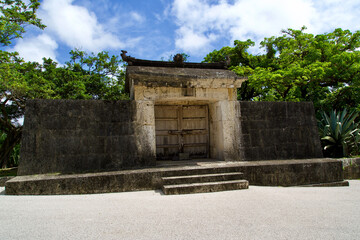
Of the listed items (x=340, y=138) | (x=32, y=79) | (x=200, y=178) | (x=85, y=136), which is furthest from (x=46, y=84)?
(x=340, y=138)

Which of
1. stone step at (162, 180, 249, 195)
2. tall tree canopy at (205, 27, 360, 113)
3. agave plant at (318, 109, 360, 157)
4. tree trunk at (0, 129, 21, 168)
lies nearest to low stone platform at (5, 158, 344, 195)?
stone step at (162, 180, 249, 195)

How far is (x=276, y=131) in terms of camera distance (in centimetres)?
637

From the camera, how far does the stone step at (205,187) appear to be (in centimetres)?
438

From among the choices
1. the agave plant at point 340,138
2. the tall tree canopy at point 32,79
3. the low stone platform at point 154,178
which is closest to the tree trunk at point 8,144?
the tall tree canopy at point 32,79

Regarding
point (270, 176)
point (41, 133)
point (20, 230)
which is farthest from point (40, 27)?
point (270, 176)

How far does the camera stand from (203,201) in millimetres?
3809

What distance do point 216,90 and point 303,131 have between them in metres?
3.04

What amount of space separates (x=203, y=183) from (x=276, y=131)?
10.2 feet

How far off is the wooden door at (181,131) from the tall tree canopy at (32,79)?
527cm

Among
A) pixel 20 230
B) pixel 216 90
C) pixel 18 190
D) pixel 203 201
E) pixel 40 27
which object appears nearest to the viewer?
pixel 20 230

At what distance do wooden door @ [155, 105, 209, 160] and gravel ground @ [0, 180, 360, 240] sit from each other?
3.05 metres

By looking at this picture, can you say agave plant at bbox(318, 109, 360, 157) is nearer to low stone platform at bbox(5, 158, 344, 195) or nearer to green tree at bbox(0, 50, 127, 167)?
low stone platform at bbox(5, 158, 344, 195)

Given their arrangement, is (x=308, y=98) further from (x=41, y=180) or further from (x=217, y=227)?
(x=41, y=180)

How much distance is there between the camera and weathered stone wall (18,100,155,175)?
16.2 feet
